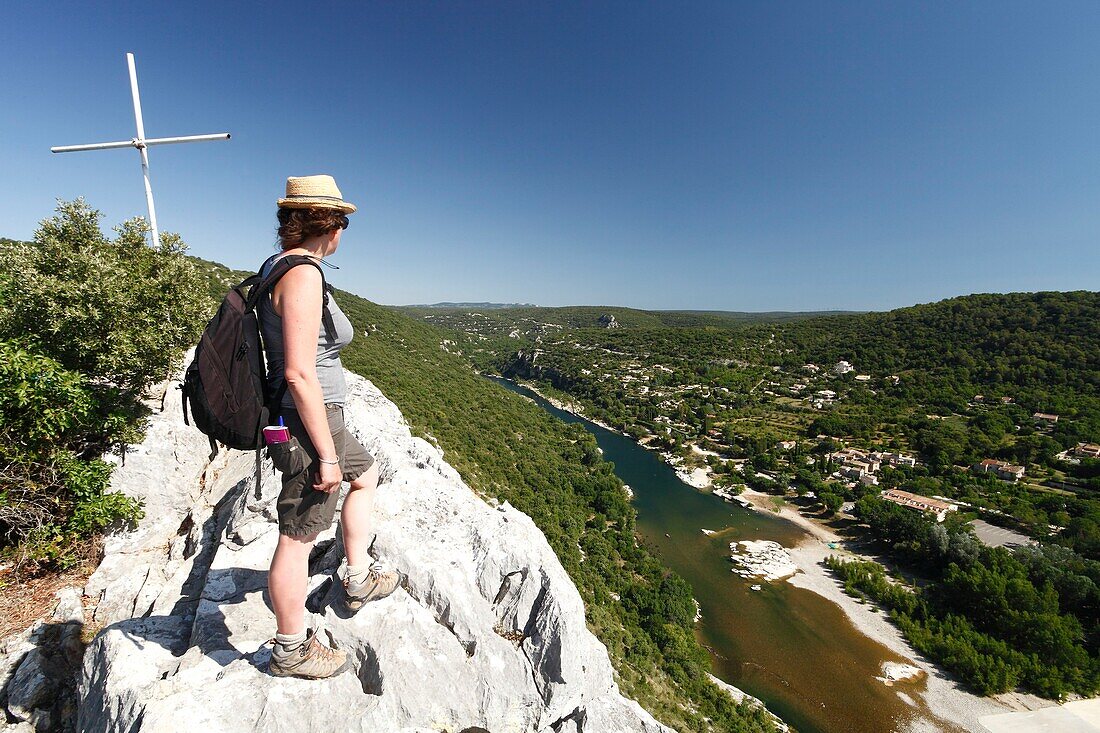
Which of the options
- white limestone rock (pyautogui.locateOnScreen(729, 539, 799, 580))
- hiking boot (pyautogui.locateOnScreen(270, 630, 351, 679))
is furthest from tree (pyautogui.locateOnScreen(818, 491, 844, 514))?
hiking boot (pyautogui.locateOnScreen(270, 630, 351, 679))

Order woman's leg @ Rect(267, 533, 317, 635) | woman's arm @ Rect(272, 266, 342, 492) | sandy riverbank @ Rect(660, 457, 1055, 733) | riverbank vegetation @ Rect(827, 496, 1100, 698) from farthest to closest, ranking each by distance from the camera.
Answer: riverbank vegetation @ Rect(827, 496, 1100, 698), sandy riverbank @ Rect(660, 457, 1055, 733), woman's leg @ Rect(267, 533, 317, 635), woman's arm @ Rect(272, 266, 342, 492)

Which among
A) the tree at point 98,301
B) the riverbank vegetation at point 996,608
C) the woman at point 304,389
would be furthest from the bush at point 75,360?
the riverbank vegetation at point 996,608

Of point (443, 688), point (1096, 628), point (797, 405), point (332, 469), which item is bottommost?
point (1096, 628)

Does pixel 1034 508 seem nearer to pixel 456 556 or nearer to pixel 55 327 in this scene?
pixel 456 556

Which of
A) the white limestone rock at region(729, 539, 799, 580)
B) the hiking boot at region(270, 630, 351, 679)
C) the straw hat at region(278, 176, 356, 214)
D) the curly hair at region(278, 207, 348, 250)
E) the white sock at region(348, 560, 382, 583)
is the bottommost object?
the white limestone rock at region(729, 539, 799, 580)

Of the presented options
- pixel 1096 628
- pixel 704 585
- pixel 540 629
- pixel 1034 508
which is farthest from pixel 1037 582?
pixel 540 629

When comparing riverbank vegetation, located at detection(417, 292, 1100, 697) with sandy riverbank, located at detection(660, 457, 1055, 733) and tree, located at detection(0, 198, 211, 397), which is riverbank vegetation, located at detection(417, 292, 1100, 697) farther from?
tree, located at detection(0, 198, 211, 397)
